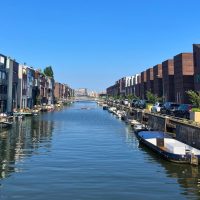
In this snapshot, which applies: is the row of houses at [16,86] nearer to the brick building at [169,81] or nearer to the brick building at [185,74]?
the brick building at [169,81]

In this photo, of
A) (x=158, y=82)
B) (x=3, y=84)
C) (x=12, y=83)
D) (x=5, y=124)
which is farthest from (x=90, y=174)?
(x=158, y=82)

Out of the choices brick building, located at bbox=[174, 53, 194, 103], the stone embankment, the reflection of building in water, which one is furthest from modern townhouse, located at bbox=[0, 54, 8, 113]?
Answer: brick building, located at bbox=[174, 53, 194, 103]

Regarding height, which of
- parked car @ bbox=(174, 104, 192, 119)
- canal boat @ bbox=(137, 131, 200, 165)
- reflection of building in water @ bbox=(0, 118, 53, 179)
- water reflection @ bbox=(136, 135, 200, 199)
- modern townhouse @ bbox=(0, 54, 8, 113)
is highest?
modern townhouse @ bbox=(0, 54, 8, 113)

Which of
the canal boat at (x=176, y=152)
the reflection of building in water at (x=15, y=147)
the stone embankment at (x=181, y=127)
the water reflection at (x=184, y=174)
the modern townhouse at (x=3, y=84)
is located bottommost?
the water reflection at (x=184, y=174)

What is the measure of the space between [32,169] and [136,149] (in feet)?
63.7

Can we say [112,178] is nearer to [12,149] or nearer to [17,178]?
[17,178]

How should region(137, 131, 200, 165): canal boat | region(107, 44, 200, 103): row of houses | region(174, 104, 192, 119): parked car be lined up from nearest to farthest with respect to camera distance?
region(137, 131, 200, 165): canal boat, region(174, 104, 192, 119): parked car, region(107, 44, 200, 103): row of houses

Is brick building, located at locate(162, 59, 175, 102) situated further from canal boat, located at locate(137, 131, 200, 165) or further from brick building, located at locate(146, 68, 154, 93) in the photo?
canal boat, located at locate(137, 131, 200, 165)

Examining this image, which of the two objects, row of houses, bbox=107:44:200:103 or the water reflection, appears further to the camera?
row of houses, bbox=107:44:200:103

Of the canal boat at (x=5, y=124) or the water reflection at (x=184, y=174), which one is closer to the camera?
the water reflection at (x=184, y=174)

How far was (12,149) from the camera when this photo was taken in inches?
1992

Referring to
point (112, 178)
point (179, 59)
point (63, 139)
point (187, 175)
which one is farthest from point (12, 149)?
point (179, 59)

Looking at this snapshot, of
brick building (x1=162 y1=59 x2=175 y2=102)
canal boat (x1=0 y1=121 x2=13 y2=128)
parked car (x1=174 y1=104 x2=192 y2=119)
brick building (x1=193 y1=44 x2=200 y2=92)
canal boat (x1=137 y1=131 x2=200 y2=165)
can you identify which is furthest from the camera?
brick building (x1=162 y1=59 x2=175 y2=102)

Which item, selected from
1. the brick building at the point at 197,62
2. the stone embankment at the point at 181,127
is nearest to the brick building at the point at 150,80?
the brick building at the point at 197,62
